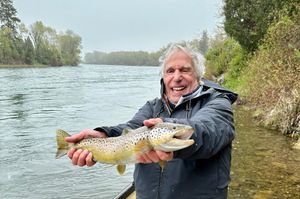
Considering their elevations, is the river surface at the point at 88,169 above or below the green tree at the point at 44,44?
below

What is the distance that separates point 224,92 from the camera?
111 inches

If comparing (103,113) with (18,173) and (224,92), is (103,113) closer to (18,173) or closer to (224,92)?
(18,173)

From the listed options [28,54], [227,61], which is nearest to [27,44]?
[28,54]

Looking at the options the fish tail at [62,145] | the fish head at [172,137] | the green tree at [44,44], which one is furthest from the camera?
the green tree at [44,44]

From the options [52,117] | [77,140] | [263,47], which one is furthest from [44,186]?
[263,47]

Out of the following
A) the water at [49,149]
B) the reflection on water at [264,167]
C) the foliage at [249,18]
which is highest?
the foliage at [249,18]

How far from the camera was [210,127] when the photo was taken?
2.37 metres

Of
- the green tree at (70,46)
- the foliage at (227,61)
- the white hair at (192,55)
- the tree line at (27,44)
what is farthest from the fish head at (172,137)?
the green tree at (70,46)

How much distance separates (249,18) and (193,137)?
65.2ft

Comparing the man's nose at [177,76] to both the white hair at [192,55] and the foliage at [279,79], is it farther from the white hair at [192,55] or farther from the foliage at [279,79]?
the foliage at [279,79]

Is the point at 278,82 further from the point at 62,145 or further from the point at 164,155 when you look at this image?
the point at 164,155

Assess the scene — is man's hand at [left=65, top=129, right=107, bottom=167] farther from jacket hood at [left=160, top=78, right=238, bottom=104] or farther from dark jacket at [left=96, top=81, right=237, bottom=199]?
jacket hood at [left=160, top=78, right=238, bottom=104]

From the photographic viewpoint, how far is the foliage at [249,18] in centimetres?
1962

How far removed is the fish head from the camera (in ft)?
6.88
